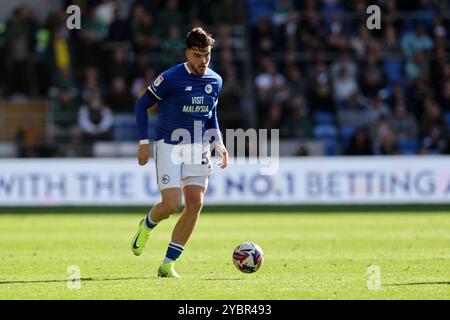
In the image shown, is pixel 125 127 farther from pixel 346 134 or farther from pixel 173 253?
pixel 173 253

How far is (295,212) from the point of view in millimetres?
21984

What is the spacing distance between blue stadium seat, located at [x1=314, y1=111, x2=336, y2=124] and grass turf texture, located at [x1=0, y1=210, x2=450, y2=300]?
6.05 metres

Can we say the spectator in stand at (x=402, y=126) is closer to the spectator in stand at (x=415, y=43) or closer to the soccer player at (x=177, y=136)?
the spectator in stand at (x=415, y=43)

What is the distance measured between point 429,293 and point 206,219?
10.8m

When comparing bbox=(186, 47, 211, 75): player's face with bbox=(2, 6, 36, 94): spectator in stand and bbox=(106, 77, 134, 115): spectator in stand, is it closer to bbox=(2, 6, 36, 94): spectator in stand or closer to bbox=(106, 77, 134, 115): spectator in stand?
bbox=(106, 77, 134, 115): spectator in stand

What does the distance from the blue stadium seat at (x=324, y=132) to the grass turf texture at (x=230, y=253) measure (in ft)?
17.9

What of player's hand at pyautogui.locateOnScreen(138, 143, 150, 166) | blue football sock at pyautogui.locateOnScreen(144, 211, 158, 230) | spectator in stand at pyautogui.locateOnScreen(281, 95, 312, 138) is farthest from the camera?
spectator in stand at pyautogui.locateOnScreen(281, 95, 312, 138)

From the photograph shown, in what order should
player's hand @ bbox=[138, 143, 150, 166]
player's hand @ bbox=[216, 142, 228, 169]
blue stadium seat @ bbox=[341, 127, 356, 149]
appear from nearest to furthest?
player's hand @ bbox=[138, 143, 150, 166], player's hand @ bbox=[216, 142, 228, 169], blue stadium seat @ bbox=[341, 127, 356, 149]

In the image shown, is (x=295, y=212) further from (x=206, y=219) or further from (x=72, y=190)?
(x=72, y=190)

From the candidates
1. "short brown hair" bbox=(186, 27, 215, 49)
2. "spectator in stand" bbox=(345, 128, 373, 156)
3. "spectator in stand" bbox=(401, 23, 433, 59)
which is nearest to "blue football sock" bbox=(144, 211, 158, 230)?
"short brown hair" bbox=(186, 27, 215, 49)

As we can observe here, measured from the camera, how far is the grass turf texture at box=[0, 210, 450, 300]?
9789 mm

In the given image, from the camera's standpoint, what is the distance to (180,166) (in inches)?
435

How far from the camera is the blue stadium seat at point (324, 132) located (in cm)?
2650
